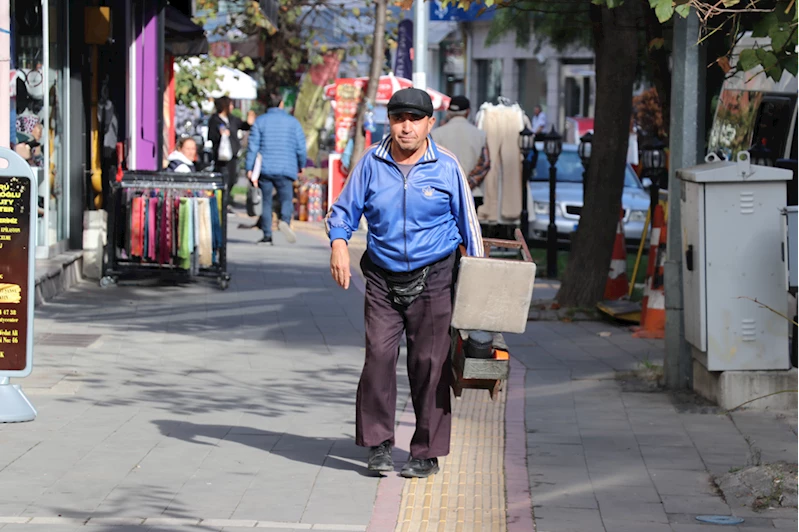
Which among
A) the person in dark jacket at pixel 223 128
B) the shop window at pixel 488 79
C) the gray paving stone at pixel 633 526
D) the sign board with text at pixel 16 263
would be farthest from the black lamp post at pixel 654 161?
the shop window at pixel 488 79

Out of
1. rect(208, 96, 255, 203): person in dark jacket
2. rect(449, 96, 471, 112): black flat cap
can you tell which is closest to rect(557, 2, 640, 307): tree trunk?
rect(449, 96, 471, 112): black flat cap

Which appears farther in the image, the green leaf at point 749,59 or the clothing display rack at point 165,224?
the clothing display rack at point 165,224

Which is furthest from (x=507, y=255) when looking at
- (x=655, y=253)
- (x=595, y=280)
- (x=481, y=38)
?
(x=481, y=38)

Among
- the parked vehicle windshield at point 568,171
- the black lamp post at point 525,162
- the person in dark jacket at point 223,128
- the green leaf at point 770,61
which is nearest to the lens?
the green leaf at point 770,61

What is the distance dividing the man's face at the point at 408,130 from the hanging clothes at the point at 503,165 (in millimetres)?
11364

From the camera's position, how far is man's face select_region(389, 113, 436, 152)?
6.47 m

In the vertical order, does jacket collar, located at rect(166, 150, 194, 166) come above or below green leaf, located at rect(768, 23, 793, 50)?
below

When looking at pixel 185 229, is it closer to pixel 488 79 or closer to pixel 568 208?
pixel 568 208

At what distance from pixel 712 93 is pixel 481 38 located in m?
40.2

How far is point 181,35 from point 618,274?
8766mm

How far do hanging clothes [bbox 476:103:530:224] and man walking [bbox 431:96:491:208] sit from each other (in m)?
3.60

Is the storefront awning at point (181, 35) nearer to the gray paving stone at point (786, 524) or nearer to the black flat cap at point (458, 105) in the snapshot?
the black flat cap at point (458, 105)

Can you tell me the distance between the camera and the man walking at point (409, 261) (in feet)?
21.4

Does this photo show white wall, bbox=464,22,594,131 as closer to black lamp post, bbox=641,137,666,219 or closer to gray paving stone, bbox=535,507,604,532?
black lamp post, bbox=641,137,666,219
